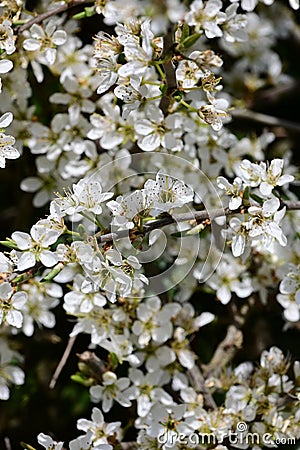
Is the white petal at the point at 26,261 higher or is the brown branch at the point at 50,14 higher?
the brown branch at the point at 50,14

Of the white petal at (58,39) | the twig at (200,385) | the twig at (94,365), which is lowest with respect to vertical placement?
the twig at (200,385)

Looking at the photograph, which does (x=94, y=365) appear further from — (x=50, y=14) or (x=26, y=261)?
(x=50, y=14)

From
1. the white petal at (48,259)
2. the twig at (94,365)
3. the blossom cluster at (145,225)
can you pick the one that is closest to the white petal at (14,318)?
the blossom cluster at (145,225)

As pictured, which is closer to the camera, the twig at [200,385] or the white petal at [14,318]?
the white petal at [14,318]

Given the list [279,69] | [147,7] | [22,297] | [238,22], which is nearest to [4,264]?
[22,297]

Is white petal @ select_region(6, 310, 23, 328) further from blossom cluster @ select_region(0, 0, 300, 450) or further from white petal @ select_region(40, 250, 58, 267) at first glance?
white petal @ select_region(40, 250, 58, 267)

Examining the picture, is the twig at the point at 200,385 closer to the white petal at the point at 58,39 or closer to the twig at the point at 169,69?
the twig at the point at 169,69

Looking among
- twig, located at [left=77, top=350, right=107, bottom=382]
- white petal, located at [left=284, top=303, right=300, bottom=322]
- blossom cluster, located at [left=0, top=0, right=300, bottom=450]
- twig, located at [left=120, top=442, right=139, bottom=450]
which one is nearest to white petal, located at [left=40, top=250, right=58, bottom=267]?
blossom cluster, located at [left=0, top=0, right=300, bottom=450]

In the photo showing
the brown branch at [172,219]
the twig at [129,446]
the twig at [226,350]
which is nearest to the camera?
the brown branch at [172,219]
